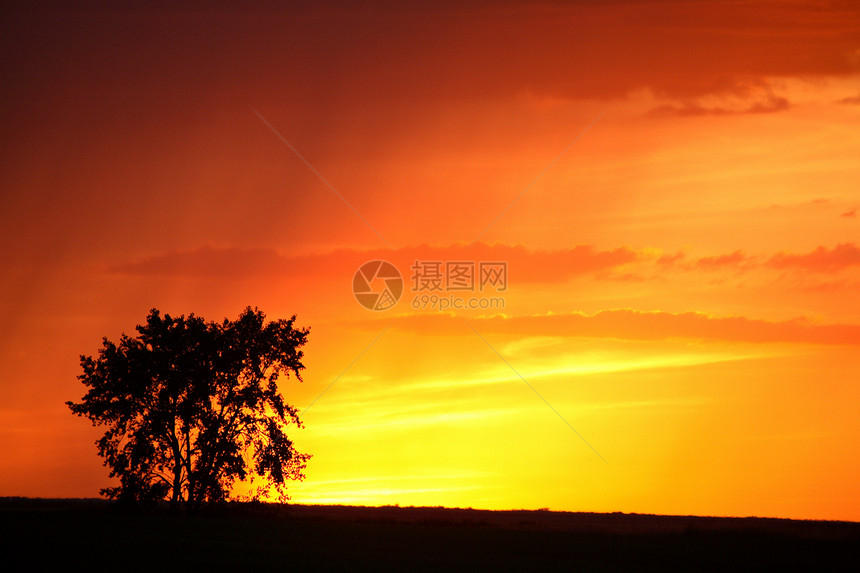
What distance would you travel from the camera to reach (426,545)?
4691cm

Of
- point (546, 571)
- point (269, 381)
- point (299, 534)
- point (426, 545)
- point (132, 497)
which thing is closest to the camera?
point (546, 571)

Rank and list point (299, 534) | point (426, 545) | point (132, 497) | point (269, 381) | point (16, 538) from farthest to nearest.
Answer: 1. point (269, 381)
2. point (132, 497)
3. point (299, 534)
4. point (426, 545)
5. point (16, 538)

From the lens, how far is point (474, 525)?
2564 inches

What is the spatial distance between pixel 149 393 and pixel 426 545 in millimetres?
29470

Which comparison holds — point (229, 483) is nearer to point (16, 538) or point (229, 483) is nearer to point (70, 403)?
point (70, 403)

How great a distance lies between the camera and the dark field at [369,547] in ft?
121

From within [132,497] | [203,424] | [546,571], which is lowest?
[546,571]

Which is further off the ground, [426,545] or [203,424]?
[203,424]

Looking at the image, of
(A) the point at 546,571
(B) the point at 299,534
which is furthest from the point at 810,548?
(B) the point at 299,534

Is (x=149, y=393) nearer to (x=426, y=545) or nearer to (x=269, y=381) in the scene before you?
(x=269, y=381)

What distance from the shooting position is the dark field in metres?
36.8

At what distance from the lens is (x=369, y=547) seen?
147 ft

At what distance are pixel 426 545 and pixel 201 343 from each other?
93.4ft

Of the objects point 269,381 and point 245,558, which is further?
point 269,381
